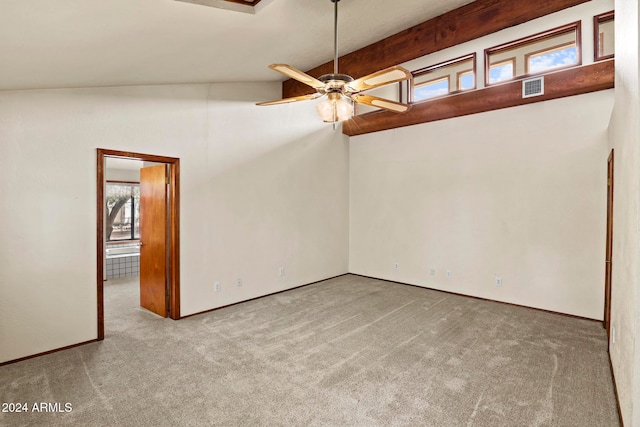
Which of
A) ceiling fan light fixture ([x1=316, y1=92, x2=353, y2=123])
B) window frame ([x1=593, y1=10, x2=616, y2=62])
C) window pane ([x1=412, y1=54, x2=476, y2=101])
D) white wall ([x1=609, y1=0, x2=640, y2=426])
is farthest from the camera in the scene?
window pane ([x1=412, y1=54, x2=476, y2=101])

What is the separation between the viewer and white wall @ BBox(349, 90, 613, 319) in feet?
13.4

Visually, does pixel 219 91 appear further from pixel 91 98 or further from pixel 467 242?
pixel 467 242

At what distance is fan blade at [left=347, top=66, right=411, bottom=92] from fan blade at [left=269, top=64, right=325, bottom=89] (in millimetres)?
259

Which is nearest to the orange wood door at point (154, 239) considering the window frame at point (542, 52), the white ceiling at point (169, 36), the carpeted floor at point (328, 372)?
the carpeted floor at point (328, 372)

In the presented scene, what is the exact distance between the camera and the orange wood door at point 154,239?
4.06 m

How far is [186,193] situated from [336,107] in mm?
2332

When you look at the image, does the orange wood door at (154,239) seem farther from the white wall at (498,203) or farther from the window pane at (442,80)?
the window pane at (442,80)

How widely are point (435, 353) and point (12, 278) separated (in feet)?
12.9

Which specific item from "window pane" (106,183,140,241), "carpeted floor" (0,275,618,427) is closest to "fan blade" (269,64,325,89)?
"carpeted floor" (0,275,618,427)

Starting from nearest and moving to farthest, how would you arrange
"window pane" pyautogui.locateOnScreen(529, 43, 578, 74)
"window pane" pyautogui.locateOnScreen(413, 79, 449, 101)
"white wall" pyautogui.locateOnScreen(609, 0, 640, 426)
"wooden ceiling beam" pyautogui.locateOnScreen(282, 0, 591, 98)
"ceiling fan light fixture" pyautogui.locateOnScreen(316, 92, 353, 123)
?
"white wall" pyautogui.locateOnScreen(609, 0, 640, 426) < "ceiling fan light fixture" pyautogui.locateOnScreen(316, 92, 353, 123) < "wooden ceiling beam" pyautogui.locateOnScreen(282, 0, 591, 98) < "window pane" pyautogui.locateOnScreen(529, 43, 578, 74) < "window pane" pyautogui.locateOnScreen(413, 79, 449, 101)

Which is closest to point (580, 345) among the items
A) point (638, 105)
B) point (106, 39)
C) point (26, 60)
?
point (638, 105)

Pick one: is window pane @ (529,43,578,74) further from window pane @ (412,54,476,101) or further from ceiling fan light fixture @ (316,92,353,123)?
ceiling fan light fixture @ (316,92,353,123)

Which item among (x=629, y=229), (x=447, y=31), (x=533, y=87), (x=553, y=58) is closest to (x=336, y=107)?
(x=447, y=31)

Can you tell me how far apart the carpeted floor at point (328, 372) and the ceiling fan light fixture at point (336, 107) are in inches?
87.4
